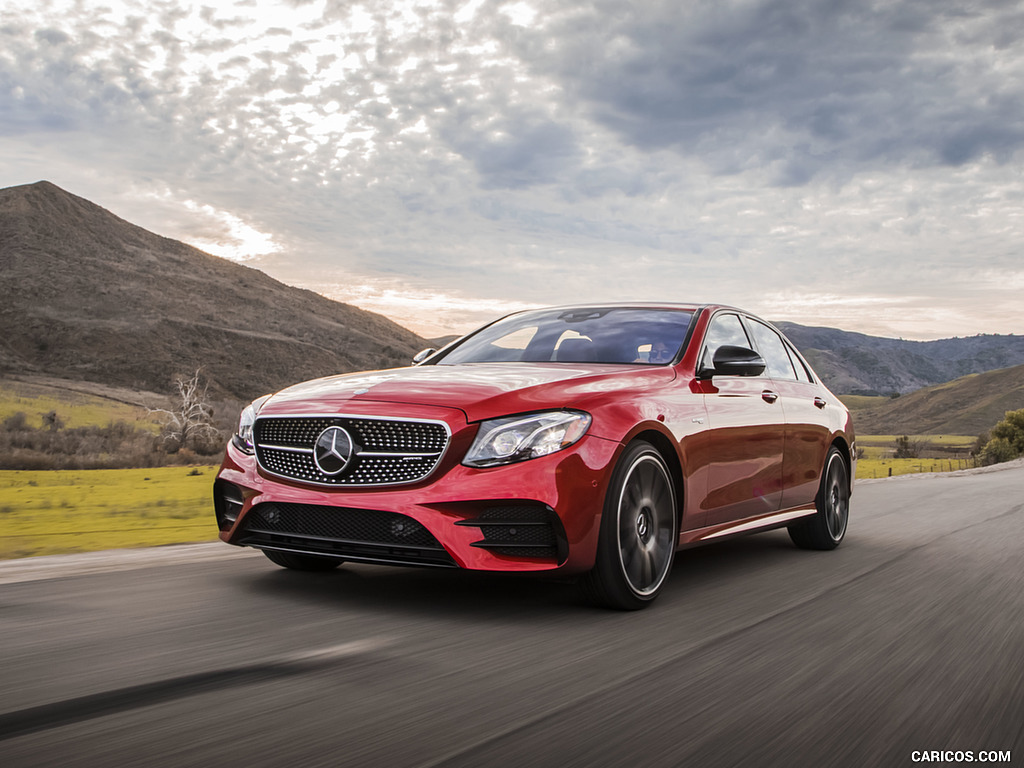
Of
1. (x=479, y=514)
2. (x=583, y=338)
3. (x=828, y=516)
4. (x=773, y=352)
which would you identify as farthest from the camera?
(x=828, y=516)

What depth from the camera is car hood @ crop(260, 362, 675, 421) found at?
14.9ft

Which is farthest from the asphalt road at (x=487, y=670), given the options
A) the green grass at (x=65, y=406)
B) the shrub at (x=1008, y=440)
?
the shrub at (x=1008, y=440)

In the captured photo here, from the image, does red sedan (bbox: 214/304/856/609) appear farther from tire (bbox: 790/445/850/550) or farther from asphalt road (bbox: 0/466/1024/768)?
tire (bbox: 790/445/850/550)

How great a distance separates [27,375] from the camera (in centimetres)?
7831

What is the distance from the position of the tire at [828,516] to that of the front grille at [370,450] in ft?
12.0

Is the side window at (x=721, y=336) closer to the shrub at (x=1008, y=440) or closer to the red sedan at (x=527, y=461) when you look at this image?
the red sedan at (x=527, y=461)

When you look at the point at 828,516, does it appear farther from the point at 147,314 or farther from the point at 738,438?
the point at 147,314

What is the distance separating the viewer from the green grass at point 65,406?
4667cm

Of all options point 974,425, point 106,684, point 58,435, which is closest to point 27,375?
point 58,435

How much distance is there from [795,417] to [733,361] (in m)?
1.45

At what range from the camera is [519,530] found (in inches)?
171

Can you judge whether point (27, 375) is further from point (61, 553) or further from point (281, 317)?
point (61, 553)

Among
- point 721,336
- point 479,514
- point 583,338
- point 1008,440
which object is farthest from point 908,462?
point 479,514

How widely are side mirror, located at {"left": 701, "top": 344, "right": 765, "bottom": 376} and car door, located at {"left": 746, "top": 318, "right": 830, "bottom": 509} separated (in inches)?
40.3
